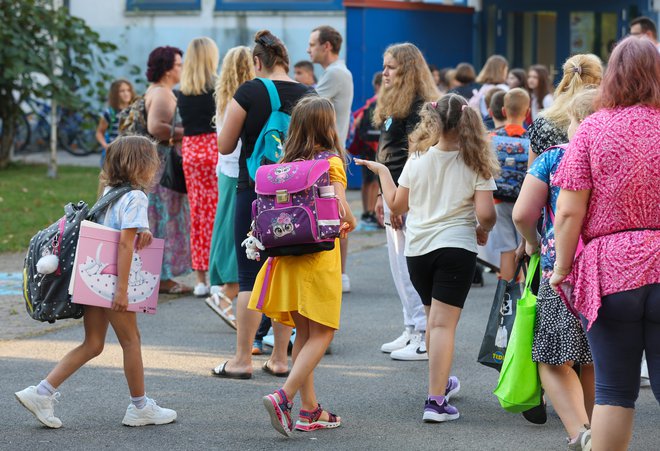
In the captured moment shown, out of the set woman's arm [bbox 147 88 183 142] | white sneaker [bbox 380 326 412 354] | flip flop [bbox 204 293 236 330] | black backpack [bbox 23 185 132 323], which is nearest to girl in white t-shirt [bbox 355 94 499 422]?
white sneaker [bbox 380 326 412 354]

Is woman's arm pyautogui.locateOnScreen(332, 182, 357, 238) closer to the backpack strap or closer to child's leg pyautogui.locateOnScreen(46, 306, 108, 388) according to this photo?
the backpack strap

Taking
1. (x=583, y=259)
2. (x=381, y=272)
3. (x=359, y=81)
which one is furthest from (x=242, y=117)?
(x=359, y=81)

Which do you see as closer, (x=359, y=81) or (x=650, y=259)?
(x=650, y=259)

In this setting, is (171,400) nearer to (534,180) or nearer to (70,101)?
(534,180)

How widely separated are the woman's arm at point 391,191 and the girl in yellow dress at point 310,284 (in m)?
0.33

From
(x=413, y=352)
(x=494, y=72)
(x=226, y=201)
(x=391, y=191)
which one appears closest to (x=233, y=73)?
(x=226, y=201)

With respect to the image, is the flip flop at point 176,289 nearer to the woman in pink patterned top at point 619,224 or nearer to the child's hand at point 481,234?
the child's hand at point 481,234

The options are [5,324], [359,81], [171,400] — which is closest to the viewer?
[171,400]

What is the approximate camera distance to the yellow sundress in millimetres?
5387

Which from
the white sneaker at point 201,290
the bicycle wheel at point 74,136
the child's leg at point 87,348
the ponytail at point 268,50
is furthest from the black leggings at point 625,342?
the bicycle wheel at point 74,136

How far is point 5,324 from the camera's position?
319 inches

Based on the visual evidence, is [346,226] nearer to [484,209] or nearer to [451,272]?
[451,272]

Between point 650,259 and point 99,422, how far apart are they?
293 centimetres

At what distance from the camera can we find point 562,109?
215 inches
